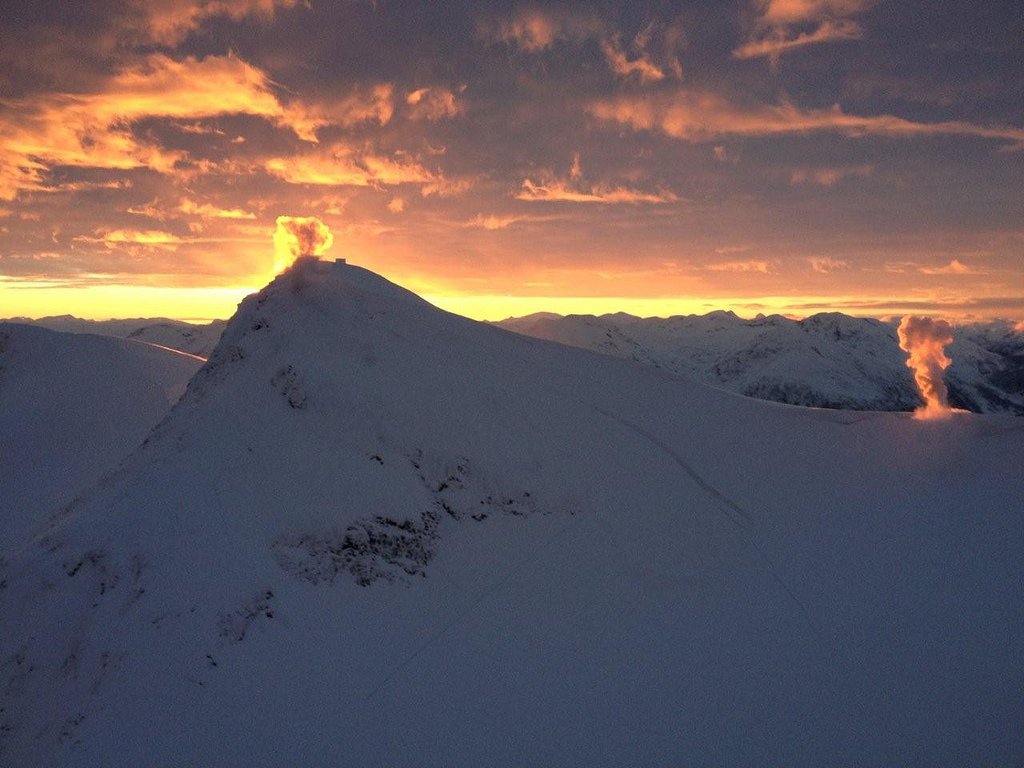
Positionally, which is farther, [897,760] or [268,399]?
[268,399]

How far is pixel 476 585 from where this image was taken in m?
17.5

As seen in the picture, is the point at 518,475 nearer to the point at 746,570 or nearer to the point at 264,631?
the point at 746,570

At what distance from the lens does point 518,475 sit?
20922mm

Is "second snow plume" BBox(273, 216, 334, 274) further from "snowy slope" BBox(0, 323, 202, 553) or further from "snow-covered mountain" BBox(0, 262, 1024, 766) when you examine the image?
"snowy slope" BBox(0, 323, 202, 553)

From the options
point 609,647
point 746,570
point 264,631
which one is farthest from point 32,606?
point 746,570

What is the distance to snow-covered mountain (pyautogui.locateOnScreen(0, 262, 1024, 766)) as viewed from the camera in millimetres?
13656

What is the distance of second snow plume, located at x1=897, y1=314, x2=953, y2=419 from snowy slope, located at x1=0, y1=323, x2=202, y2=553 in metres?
39.4

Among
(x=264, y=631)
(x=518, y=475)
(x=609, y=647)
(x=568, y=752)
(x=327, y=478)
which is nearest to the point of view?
(x=568, y=752)

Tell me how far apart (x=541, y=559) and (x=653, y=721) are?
5.51 metres

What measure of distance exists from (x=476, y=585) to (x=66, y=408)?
29.3 m

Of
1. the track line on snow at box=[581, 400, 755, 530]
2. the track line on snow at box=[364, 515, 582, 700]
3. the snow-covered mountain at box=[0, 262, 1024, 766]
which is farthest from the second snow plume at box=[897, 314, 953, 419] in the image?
the track line on snow at box=[364, 515, 582, 700]

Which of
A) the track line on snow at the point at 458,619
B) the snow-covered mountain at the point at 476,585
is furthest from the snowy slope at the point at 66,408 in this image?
the track line on snow at the point at 458,619

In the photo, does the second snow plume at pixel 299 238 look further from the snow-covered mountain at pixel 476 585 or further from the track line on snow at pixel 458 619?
the track line on snow at pixel 458 619

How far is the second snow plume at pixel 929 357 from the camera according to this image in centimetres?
2995
